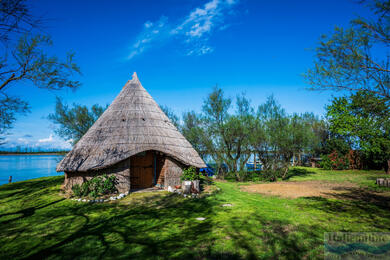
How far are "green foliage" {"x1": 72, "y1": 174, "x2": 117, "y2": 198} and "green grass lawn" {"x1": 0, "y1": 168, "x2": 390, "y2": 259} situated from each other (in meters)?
0.75

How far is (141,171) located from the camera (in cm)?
1401

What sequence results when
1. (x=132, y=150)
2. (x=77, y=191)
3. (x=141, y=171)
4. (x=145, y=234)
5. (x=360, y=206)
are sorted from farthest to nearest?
1. (x=141, y=171)
2. (x=132, y=150)
3. (x=77, y=191)
4. (x=360, y=206)
5. (x=145, y=234)

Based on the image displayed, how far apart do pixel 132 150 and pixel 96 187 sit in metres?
2.75

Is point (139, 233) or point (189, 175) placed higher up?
point (189, 175)

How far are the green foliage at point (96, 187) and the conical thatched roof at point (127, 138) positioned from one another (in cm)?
72

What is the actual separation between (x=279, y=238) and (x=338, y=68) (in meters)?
5.50

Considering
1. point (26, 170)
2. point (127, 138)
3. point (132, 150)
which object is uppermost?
point (127, 138)

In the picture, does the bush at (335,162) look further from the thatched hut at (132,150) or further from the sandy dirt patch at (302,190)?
the thatched hut at (132,150)

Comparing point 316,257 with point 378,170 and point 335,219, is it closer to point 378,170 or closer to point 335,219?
point 335,219

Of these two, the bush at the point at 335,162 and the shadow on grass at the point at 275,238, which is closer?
the shadow on grass at the point at 275,238

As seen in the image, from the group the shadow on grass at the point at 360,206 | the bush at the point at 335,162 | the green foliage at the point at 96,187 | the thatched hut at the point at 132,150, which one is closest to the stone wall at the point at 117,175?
the thatched hut at the point at 132,150

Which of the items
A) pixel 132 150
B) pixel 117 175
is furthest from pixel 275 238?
pixel 117 175

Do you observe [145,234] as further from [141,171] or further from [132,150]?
[141,171]

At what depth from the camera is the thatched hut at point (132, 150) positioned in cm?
1199
